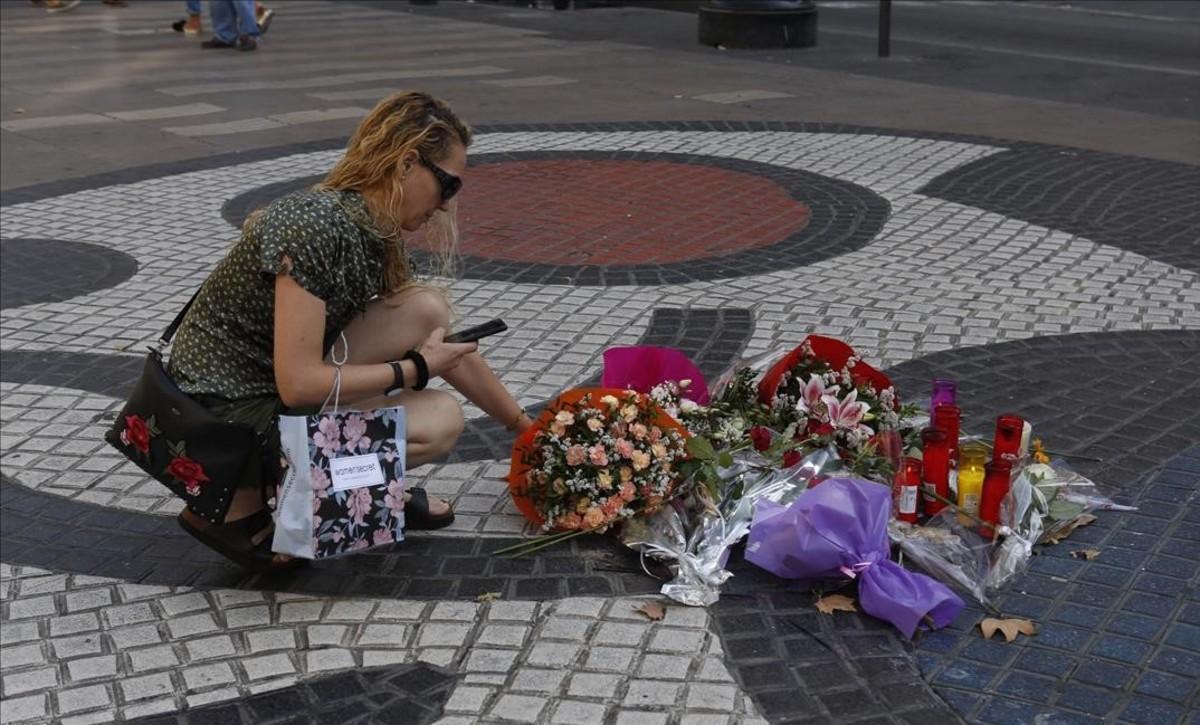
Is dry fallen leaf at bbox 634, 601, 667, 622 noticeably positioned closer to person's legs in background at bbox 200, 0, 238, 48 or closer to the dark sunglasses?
the dark sunglasses

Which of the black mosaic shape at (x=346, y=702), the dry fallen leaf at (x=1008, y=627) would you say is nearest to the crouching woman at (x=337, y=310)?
the black mosaic shape at (x=346, y=702)

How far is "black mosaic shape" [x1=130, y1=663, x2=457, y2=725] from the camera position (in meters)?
3.38

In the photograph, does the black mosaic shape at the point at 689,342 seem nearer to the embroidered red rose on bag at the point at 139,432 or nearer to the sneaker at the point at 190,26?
the embroidered red rose on bag at the point at 139,432

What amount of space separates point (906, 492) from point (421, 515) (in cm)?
141

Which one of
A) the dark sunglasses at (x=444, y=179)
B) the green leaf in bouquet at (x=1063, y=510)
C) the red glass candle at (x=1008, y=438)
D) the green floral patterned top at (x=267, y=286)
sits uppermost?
the dark sunglasses at (x=444, y=179)

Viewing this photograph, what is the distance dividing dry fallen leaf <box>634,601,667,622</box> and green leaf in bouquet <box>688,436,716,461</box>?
1.57 ft

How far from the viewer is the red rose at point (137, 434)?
3.72 meters

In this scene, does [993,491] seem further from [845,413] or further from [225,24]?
[225,24]

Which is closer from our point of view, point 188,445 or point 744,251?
point 188,445

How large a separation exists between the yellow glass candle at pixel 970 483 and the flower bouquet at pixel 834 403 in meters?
0.20

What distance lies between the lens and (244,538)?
12.8 ft

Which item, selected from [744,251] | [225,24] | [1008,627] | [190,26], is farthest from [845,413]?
[190,26]

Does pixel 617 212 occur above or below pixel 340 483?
below

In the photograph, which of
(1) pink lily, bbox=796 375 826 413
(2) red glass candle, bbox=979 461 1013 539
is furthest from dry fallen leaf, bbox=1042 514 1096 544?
(1) pink lily, bbox=796 375 826 413
